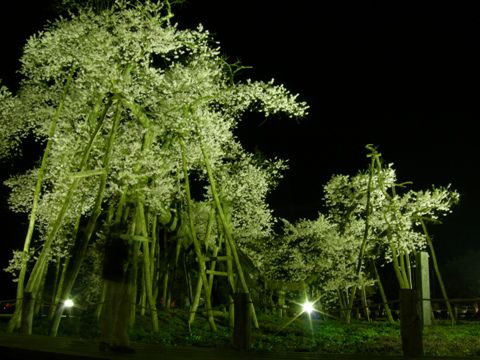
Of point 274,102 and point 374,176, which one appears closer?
point 274,102

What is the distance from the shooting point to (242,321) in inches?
366

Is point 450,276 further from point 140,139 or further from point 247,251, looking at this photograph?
point 140,139

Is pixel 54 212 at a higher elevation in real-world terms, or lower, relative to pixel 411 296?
higher

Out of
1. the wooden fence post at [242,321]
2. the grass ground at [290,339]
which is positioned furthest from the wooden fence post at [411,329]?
the wooden fence post at [242,321]

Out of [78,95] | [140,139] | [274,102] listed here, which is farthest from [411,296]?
[78,95]

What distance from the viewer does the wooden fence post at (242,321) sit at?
9.16 metres

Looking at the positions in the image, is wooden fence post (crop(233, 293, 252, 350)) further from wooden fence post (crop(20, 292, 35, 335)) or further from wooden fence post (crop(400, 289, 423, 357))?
wooden fence post (crop(20, 292, 35, 335))

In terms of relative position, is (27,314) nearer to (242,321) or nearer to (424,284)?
(242,321)

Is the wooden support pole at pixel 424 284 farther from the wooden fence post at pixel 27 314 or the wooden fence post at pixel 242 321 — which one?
the wooden fence post at pixel 27 314

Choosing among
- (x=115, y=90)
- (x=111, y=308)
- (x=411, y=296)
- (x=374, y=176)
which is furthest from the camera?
(x=374, y=176)

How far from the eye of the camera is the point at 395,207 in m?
25.5

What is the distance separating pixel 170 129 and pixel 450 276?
40.5 m

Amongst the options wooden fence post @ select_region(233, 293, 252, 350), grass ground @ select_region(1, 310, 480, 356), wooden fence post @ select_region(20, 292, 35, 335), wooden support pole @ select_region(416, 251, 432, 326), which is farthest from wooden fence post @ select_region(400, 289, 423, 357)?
wooden support pole @ select_region(416, 251, 432, 326)

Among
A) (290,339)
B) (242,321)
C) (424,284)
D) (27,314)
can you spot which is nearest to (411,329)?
(242,321)
